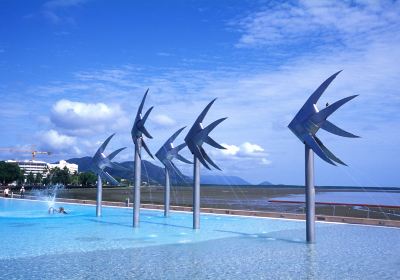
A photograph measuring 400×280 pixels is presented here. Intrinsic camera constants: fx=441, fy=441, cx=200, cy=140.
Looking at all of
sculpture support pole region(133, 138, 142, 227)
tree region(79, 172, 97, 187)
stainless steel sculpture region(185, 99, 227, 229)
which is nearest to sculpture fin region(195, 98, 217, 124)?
stainless steel sculpture region(185, 99, 227, 229)

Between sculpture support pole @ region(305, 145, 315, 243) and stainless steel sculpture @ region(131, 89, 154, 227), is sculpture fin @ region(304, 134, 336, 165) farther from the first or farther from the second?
stainless steel sculpture @ region(131, 89, 154, 227)

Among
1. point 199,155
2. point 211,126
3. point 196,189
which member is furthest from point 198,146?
point 196,189

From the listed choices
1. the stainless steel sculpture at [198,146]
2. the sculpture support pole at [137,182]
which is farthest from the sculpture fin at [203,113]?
the sculpture support pole at [137,182]

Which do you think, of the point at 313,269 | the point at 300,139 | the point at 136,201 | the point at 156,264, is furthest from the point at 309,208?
the point at 136,201

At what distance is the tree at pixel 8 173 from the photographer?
368 ft

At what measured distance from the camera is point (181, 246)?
14734 millimetres

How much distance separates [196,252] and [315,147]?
5.29 metres

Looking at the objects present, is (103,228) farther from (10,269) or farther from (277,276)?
(277,276)

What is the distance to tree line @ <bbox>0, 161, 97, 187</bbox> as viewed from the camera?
→ 114 metres

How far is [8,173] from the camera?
11325cm

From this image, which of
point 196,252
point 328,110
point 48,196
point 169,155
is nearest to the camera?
point 196,252

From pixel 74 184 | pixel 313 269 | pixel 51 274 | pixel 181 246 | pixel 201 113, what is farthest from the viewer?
pixel 74 184

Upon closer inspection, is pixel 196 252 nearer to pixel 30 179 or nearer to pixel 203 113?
pixel 203 113

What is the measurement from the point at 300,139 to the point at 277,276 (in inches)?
245
